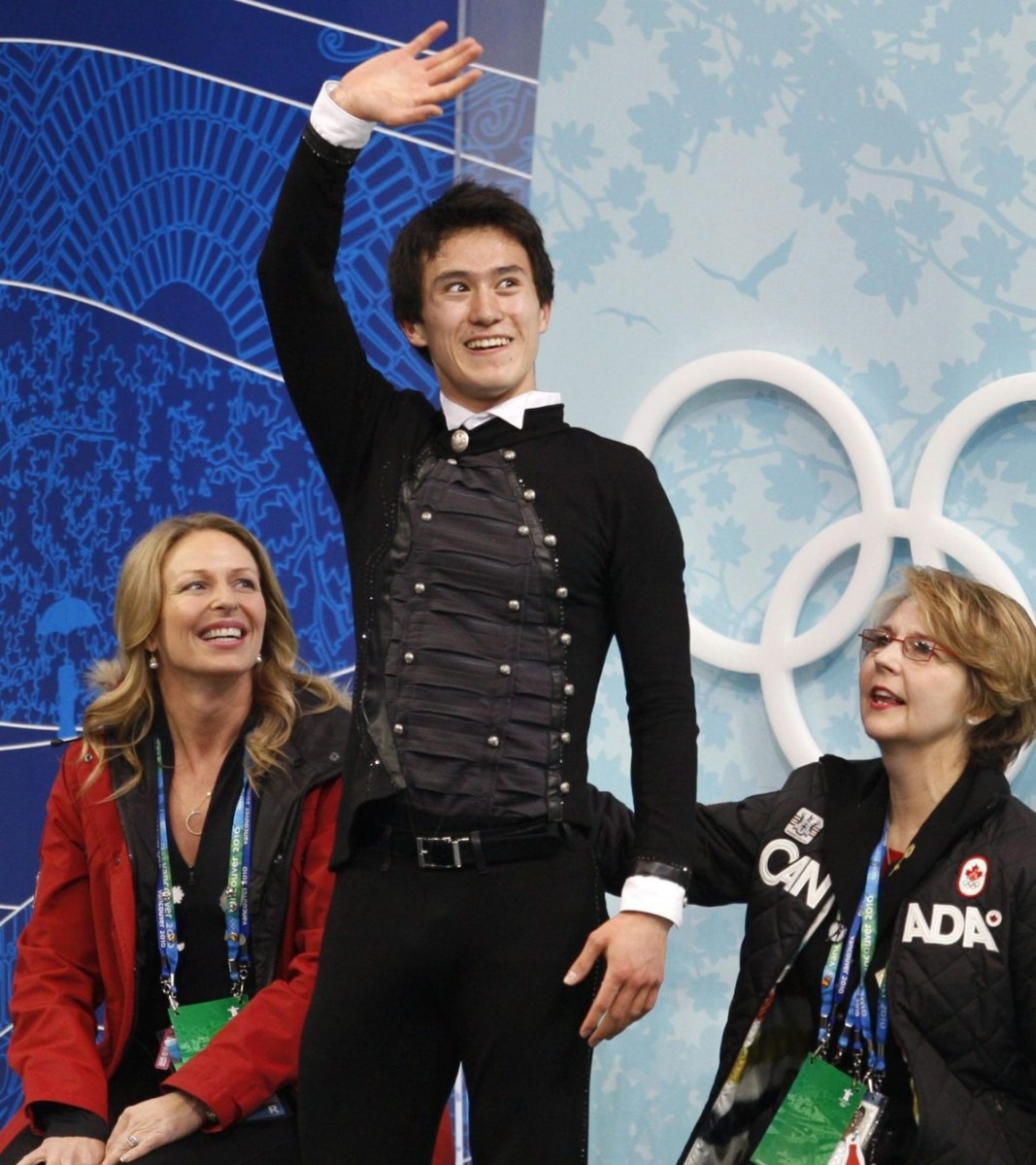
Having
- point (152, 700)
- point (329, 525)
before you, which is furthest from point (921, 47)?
point (152, 700)

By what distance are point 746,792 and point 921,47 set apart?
1311mm

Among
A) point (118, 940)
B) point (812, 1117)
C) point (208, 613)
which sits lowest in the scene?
point (812, 1117)

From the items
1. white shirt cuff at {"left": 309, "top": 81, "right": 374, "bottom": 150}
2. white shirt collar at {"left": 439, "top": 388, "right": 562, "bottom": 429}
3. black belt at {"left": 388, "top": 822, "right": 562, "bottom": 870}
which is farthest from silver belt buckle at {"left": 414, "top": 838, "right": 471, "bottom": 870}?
white shirt cuff at {"left": 309, "top": 81, "right": 374, "bottom": 150}

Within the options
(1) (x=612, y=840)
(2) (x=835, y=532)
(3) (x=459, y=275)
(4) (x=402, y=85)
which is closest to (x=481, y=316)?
(3) (x=459, y=275)

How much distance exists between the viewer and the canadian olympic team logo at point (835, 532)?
2.68 m

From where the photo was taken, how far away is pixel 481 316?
5.79ft

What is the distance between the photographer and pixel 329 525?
3184mm

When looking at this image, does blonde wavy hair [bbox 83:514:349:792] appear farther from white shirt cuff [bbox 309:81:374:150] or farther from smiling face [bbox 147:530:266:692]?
white shirt cuff [bbox 309:81:374:150]

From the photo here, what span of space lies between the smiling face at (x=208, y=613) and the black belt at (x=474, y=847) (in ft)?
2.89

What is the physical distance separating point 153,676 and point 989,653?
50.1 inches

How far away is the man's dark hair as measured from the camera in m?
1.82

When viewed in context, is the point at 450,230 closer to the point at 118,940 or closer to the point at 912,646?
the point at 912,646

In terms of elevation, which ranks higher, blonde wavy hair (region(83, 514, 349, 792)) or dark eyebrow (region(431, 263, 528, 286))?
dark eyebrow (region(431, 263, 528, 286))

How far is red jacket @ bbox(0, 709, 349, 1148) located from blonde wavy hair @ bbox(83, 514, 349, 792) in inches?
1.6
